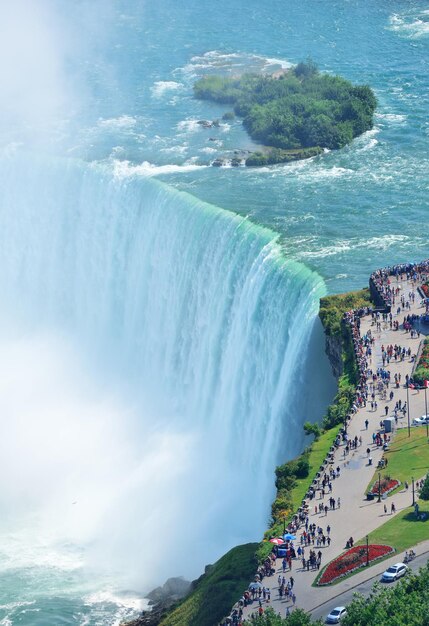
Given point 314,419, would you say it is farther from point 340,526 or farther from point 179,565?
point 340,526

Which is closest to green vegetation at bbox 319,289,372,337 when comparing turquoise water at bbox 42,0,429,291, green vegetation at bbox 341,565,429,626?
turquoise water at bbox 42,0,429,291

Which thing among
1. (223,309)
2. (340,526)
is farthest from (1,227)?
(340,526)

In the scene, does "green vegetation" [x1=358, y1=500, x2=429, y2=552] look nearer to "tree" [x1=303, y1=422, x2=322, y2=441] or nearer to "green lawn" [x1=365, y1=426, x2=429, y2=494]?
"green lawn" [x1=365, y1=426, x2=429, y2=494]

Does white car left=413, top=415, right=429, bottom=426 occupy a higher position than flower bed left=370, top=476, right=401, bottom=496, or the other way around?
white car left=413, top=415, right=429, bottom=426

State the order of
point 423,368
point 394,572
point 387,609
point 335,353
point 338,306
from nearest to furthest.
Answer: point 387,609
point 394,572
point 423,368
point 335,353
point 338,306

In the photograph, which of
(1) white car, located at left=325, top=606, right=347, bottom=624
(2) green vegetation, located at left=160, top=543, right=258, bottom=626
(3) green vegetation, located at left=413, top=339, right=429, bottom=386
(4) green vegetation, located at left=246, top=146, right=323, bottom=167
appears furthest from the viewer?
(4) green vegetation, located at left=246, top=146, right=323, bottom=167

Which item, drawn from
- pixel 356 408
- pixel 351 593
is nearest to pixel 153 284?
pixel 356 408

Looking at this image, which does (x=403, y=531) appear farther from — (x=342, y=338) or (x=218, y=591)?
(x=342, y=338)
